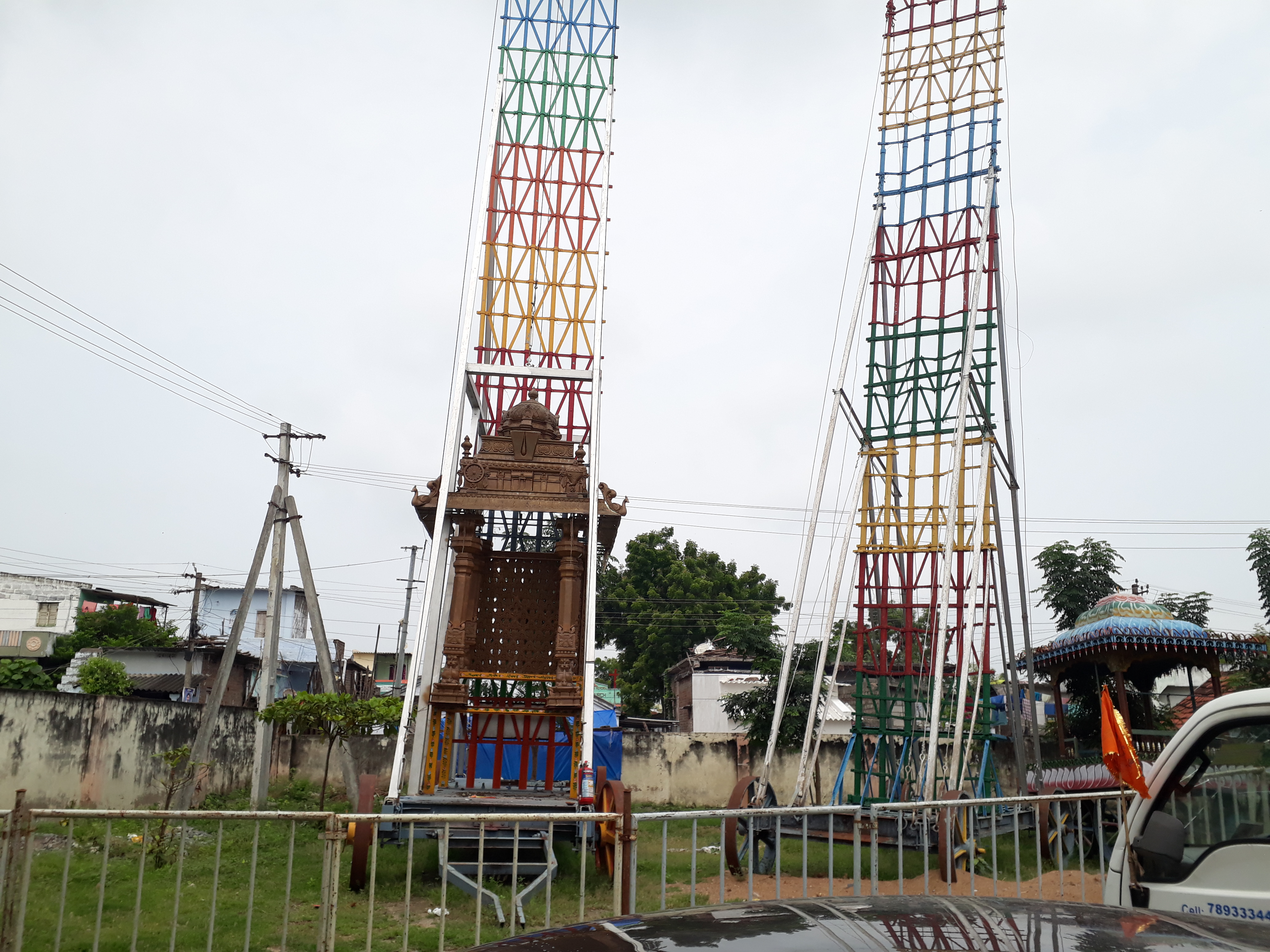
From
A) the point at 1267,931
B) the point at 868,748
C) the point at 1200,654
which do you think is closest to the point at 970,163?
the point at 1200,654

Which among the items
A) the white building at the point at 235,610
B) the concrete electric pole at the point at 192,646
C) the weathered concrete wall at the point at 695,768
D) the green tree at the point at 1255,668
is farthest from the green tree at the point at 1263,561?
the white building at the point at 235,610

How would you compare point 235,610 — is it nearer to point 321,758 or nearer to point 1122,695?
point 321,758

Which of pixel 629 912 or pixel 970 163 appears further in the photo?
pixel 970 163

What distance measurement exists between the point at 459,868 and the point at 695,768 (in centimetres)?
1237

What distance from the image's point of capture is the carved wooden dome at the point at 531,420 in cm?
1251

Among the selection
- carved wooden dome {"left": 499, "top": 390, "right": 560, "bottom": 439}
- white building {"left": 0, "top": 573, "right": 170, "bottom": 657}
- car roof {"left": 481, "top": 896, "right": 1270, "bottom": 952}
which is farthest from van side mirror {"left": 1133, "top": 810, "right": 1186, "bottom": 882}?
white building {"left": 0, "top": 573, "right": 170, "bottom": 657}

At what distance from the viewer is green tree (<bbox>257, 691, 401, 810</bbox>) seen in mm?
15742

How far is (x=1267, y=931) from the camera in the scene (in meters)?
2.51

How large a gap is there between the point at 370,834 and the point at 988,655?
30.2 feet

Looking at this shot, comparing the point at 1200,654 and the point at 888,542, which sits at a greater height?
the point at 888,542

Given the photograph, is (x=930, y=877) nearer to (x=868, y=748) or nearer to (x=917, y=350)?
(x=868, y=748)

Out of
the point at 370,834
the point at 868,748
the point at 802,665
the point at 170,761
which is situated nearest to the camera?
the point at 370,834

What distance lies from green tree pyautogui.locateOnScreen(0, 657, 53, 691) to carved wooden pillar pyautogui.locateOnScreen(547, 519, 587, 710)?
43.0ft

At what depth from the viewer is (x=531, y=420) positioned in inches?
494
